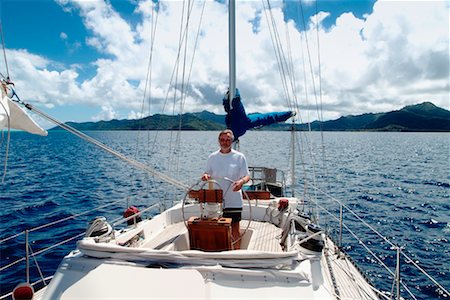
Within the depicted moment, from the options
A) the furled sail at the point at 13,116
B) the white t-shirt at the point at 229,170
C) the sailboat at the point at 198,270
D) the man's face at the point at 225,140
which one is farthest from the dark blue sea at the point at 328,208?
the man's face at the point at 225,140

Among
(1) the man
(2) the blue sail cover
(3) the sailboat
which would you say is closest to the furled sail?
(3) the sailboat

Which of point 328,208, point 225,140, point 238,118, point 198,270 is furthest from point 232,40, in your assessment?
point 328,208

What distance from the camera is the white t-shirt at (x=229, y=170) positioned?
4.80 metres

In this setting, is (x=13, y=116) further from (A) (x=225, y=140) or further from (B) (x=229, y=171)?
(B) (x=229, y=171)

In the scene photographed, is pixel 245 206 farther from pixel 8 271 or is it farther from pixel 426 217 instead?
pixel 426 217

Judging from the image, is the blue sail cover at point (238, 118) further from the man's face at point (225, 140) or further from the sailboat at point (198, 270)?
the sailboat at point (198, 270)

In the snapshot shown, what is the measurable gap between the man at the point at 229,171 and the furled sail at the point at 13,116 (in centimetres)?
245

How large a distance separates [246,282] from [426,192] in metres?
22.7

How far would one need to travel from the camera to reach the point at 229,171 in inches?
189

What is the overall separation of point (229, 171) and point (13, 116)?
2.95 meters

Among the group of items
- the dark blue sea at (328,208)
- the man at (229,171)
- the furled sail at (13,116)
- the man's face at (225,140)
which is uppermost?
the furled sail at (13,116)

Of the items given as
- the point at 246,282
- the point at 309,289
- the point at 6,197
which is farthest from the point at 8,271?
the point at 6,197

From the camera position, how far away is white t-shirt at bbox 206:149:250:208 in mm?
4805

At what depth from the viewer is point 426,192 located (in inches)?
840
